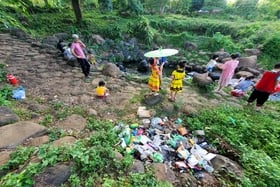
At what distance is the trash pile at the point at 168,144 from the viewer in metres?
4.00

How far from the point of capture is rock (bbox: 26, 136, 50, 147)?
3.74 meters

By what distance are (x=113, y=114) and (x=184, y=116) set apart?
5.64 ft

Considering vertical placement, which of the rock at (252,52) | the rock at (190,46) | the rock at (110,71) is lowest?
the rock at (190,46)

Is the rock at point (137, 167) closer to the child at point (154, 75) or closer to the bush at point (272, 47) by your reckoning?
the child at point (154, 75)

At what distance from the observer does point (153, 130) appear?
4789 millimetres

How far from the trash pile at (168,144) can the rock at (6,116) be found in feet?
6.44

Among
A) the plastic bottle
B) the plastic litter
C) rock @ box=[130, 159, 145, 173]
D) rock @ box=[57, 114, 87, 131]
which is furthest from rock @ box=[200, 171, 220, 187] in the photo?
the plastic litter

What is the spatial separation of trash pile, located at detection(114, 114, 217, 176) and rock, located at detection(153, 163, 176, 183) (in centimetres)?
16

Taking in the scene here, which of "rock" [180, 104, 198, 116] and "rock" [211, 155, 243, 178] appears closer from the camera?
"rock" [211, 155, 243, 178]

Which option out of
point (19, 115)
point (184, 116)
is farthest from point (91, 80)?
point (184, 116)

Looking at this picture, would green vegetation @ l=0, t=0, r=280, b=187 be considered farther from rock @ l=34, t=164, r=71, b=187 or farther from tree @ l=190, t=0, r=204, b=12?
tree @ l=190, t=0, r=204, b=12

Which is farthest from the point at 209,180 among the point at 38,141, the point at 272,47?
Result: the point at 272,47

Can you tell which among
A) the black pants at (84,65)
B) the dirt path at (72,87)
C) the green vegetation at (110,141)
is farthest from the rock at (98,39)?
the black pants at (84,65)

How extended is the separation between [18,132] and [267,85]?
5658 mm
